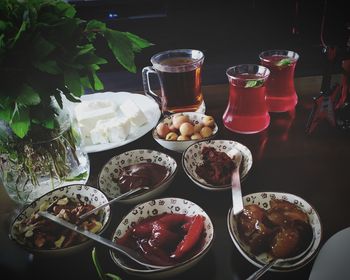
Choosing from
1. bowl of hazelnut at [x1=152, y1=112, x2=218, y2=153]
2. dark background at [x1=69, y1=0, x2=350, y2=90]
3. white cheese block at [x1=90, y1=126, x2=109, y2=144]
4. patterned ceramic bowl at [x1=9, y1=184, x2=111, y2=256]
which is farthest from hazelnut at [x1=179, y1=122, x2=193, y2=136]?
dark background at [x1=69, y1=0, x2=350, y2=90]

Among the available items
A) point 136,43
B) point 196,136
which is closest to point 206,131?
point 196,136

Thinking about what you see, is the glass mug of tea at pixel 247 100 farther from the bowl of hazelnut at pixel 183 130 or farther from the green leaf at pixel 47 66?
the green leaf at pixel 47 66

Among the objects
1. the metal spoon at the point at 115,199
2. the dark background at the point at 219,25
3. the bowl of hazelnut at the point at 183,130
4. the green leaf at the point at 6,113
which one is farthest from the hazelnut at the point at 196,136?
the dark background at the point at 219,25

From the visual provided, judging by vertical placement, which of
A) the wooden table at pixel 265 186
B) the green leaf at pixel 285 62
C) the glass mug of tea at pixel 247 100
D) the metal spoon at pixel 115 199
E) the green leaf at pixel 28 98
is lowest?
the wooden table at pixel 265 186

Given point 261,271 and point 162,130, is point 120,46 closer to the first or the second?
point 162,130

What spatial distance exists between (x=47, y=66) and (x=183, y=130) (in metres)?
0.48

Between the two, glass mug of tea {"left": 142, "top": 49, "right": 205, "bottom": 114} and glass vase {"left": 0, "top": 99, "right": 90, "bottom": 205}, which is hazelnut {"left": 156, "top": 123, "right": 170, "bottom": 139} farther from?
glass vase {"left": 0, "top": 99, "right": 90, "bottom": 205}

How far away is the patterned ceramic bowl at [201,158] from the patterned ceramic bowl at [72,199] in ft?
0.75

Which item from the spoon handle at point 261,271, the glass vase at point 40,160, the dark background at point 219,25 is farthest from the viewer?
the dark background at point 219,25

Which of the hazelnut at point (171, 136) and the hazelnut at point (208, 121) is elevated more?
the hazelnut at point (208, 121)

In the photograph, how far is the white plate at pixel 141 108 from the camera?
102cm

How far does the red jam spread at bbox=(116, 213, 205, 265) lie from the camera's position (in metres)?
0.68

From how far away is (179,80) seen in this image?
1.12 meters

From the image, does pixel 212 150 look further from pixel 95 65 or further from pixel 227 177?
pixel 95 65
